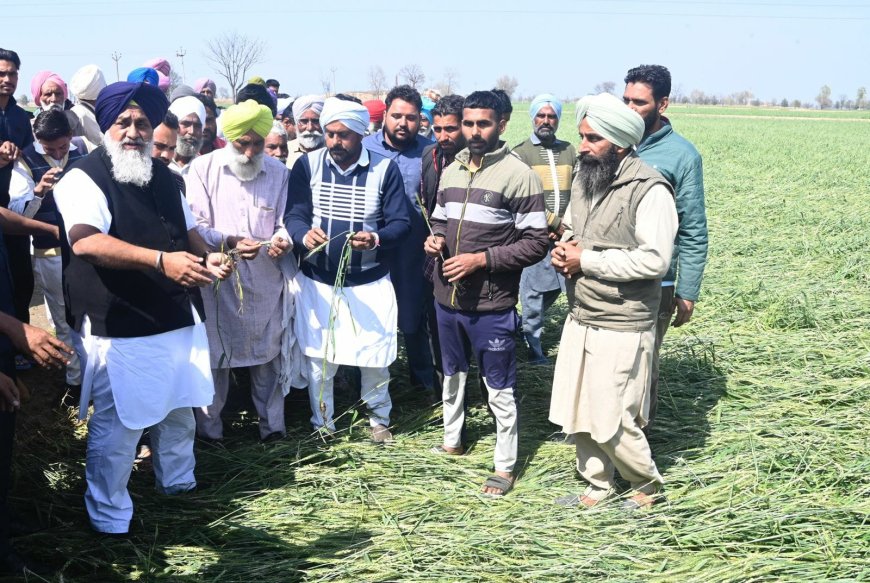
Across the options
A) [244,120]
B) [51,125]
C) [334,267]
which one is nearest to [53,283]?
[51,125]

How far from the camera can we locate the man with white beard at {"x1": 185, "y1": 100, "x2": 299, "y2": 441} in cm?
460

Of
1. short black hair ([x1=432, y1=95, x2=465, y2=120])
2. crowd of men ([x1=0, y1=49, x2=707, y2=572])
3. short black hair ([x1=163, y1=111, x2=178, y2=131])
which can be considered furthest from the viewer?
short black hair ([x1=432, y1=95, x2=465, y2=120])

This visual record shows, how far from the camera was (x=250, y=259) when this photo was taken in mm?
4480

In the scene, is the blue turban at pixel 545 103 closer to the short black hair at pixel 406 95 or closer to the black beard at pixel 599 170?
the short black hair at pixel 406 95

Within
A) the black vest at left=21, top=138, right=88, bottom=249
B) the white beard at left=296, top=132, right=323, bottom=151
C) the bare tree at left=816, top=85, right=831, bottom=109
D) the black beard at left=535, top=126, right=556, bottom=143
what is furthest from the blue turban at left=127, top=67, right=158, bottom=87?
the bare tree at left=816, top=85, right=831, bottom=109

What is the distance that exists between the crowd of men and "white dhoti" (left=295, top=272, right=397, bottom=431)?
0.5 inches

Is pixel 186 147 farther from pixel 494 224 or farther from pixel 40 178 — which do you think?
pixel 494 224

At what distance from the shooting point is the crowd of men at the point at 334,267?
3652 millimetres

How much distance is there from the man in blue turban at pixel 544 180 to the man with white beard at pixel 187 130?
7.37ft

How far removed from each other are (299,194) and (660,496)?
2657 mm

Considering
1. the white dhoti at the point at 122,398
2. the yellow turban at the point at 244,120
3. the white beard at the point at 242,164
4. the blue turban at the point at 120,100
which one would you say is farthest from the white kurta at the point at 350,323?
the blue turban at the point at 120,100

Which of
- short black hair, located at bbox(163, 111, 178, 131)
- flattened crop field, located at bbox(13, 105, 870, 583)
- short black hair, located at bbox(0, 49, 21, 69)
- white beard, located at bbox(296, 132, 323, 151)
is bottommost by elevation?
flattened crop field, located at bbox(13, 105, 870, 583)

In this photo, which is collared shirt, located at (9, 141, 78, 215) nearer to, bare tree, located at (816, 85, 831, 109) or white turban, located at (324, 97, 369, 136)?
white turban, located at (324, 97, 369, 136)

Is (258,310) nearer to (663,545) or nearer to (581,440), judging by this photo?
(581,440)
